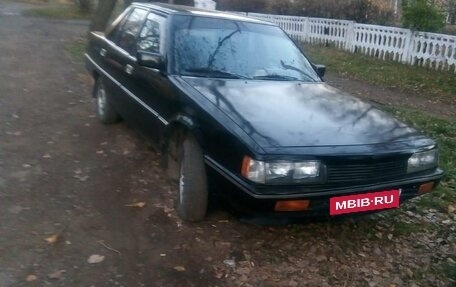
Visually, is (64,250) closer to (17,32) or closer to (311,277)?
(311,277)

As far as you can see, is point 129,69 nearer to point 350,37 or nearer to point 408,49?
point 408,49

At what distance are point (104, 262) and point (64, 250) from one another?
333 mm

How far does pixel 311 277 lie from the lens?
132 inches

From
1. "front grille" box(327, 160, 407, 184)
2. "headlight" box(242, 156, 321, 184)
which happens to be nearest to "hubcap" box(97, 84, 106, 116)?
"headlight" box(242, 156, 321, 184)

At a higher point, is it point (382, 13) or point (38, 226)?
point (382, 13)

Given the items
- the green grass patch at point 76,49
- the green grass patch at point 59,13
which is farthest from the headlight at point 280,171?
the green grass patch at point 59,13

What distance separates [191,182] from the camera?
370 cm

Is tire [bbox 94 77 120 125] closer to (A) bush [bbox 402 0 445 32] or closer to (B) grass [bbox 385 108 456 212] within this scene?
(B) grass [bbox 385 108 456 212]

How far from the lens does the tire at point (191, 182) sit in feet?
12.1

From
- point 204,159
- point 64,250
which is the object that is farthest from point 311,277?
point 64,250

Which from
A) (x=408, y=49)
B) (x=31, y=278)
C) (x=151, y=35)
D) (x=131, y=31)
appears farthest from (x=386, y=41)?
(x=31, y=278)

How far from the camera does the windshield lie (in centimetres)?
435

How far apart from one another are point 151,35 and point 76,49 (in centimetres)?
859

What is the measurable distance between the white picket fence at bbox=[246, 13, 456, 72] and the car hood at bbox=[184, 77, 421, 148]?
4.98 metres
